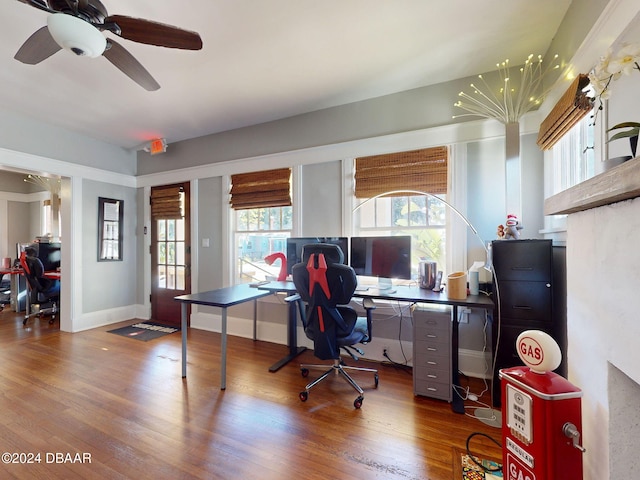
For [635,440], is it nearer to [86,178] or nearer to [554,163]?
[554,163]

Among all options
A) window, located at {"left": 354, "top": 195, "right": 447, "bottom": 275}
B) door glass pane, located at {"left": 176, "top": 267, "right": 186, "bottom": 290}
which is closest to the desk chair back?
window, located at {"left": 354, "top": 195, "right": 447, "bottom": 275}

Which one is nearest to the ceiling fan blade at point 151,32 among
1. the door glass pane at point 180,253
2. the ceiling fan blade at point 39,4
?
the ceiling fan blade at point 39,4

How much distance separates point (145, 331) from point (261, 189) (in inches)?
100

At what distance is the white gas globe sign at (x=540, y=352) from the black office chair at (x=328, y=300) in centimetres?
109

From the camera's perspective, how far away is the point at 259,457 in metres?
1.65

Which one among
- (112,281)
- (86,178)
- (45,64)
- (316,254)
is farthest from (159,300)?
(316,254)

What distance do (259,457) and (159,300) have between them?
3.67 meters

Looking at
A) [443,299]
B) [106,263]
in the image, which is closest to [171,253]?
[106,263]

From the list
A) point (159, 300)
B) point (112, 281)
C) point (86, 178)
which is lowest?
point (159, 300)

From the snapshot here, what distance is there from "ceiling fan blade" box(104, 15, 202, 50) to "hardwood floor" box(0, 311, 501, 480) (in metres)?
2.41

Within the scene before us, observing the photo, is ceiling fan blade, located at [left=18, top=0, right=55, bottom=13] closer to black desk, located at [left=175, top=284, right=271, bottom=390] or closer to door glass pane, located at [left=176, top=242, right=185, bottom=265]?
black desk, located at [left=175, top=284, right=271, bottom=390]

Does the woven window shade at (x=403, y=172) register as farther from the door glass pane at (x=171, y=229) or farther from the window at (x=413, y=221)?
the door glass pane at (x=171, y=229)

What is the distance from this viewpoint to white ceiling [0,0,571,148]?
6.33 ft

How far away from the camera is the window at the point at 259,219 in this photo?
143 inches
